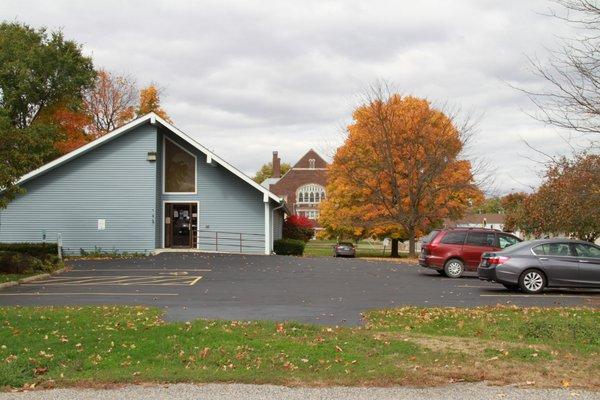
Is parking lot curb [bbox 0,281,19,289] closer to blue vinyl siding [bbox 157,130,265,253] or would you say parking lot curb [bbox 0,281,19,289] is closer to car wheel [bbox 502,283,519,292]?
car wheel [bbox 502,283,519,292]

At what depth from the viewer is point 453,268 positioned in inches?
858

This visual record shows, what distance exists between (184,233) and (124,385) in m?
26.8

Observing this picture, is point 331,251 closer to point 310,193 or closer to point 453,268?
point 310,193

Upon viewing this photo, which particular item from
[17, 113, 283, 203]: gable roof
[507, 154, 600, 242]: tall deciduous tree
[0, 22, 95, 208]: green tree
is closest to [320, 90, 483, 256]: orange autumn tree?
[507, 154, 600, 242]: tall deciduous tree

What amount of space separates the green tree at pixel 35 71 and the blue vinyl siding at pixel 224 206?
49.4 feet

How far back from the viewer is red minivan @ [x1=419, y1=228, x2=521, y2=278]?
858 inches

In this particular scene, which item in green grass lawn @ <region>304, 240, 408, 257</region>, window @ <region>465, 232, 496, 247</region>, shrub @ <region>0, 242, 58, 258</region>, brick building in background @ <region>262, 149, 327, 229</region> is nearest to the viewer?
window @ <region>465, 232, 496, 247</region>

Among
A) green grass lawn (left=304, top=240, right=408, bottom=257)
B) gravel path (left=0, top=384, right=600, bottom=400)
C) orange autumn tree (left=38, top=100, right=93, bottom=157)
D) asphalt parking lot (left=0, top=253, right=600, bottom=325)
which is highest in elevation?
orange autumn tree (left=38, top=100, right=93, bottom=157)

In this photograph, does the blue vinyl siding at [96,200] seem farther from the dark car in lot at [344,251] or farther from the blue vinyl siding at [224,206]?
the dark car in lot at [344,251]

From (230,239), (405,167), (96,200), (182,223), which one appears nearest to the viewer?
(96,200)

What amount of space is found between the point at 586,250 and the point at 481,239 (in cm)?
548

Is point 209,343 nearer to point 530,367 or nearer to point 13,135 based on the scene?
point 530,367

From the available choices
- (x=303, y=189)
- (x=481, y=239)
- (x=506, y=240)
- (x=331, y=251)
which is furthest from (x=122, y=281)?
(x=303, y=189)

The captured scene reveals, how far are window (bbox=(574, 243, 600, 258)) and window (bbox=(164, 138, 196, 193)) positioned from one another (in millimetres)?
20518
